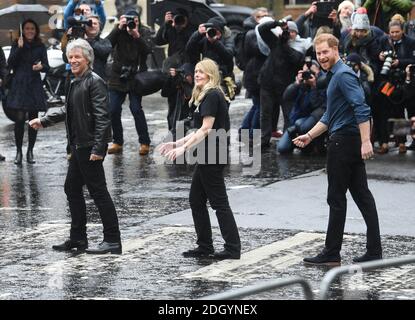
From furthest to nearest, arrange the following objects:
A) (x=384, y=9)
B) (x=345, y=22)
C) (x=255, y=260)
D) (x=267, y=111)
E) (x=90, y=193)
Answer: (x=384, y=9)
(x=345, y=22)
(x=267, y=111)
(x=90, y=193)
(x=255, y=260)

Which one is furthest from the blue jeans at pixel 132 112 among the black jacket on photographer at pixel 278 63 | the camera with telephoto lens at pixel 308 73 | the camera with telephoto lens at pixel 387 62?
the camera with telephoto lens at pixel 387 62

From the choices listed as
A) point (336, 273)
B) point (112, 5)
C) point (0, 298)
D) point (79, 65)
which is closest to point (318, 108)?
point (79, 65)

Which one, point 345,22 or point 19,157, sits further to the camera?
point 345,22

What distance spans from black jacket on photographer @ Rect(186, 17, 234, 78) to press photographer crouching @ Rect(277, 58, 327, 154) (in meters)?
0.95

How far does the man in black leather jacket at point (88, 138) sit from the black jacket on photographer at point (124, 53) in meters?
6.51

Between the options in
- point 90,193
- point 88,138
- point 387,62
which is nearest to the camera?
point 88,138

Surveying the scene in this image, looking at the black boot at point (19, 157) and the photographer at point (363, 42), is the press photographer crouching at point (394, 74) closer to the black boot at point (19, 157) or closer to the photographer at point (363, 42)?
the photographer at point (363, 42)

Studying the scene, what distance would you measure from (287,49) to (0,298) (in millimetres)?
9392

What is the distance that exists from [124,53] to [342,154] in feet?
25.7

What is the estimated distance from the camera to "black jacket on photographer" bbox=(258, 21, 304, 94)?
1808 centimetres

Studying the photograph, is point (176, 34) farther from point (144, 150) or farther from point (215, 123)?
point (215, 123)

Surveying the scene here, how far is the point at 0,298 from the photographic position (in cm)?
946

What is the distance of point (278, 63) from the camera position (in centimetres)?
1819

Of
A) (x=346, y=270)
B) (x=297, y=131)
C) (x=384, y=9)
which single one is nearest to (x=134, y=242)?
(x=346, y=270)
